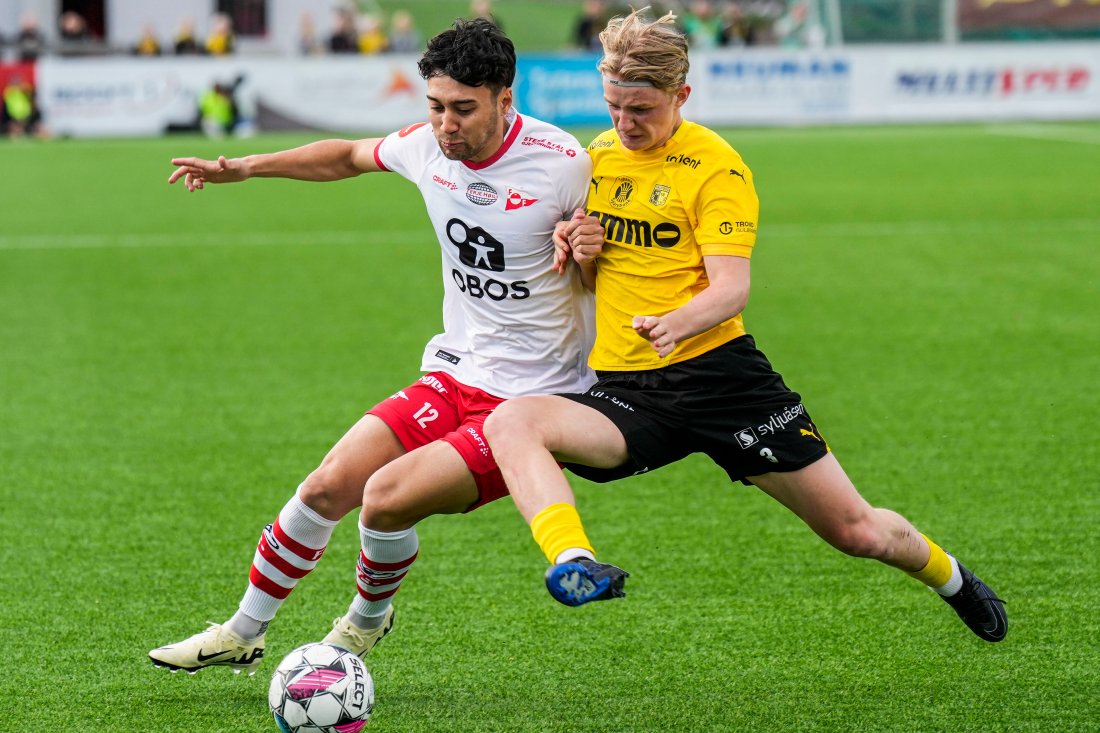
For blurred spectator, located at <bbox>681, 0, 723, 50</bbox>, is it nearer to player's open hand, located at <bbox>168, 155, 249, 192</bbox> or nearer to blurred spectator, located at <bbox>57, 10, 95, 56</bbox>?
blurred spectator, located at <bbox>57, 10, 95, 56</bbox>

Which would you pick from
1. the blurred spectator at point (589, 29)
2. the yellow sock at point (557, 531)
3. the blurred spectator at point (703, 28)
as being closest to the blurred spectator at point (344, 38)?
the blurred spectator at point (589, 29)

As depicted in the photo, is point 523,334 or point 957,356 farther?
point 957,356

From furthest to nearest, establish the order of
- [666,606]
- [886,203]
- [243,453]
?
1. [886,203]
2. [243,453]
3. [666,606]

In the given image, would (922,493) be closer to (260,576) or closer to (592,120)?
(260,576)

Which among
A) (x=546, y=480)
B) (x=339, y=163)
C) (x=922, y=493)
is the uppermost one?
(x=339, y=163)

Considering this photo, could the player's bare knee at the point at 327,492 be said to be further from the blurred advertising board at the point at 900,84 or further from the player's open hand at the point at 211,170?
the blurred advertising board at the point at 900,84

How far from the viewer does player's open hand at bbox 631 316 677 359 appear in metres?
3.91

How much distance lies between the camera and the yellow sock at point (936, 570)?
15.0 feet

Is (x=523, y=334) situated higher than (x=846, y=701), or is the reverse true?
(x=523, y=334)

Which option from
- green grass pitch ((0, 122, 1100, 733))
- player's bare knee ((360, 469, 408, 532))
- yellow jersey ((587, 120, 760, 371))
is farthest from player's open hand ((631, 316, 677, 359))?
green grass pitch ((0, 122, 1100, 733))

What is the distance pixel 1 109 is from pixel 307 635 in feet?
78.7

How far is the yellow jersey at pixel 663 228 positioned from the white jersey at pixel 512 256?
0.15 metres

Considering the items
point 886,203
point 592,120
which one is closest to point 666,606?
point 886,203

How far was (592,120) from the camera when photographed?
2583 centimetres
